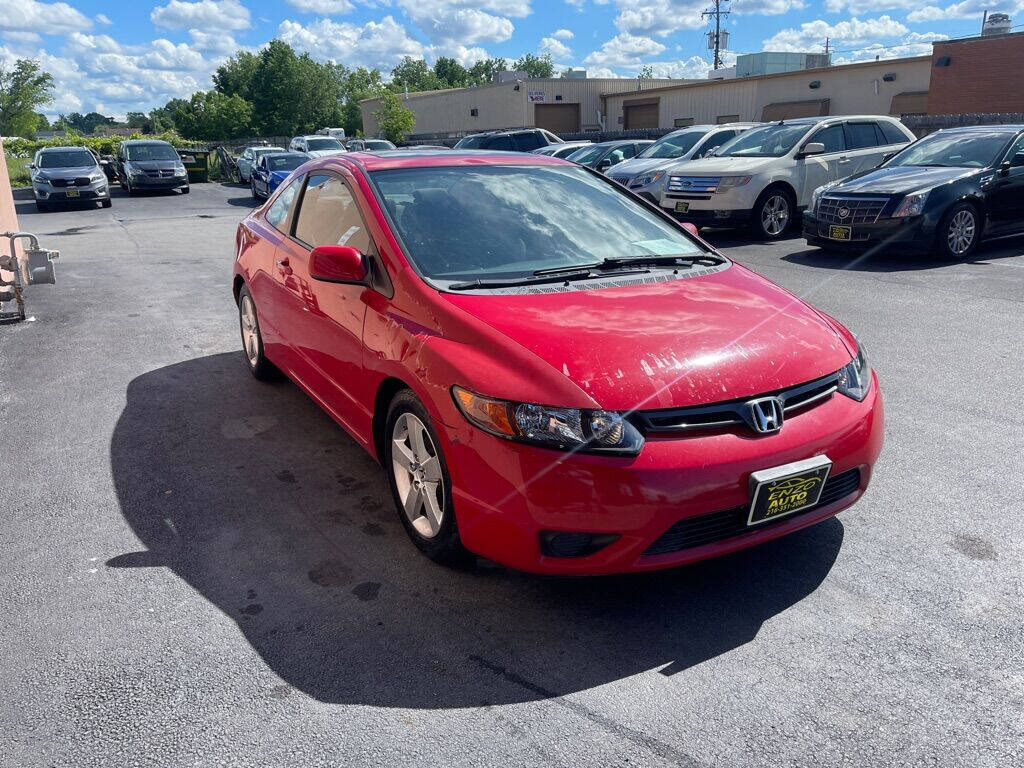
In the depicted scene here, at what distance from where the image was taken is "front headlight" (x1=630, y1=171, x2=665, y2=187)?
552 inches

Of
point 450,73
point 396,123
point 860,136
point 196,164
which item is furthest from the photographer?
point 450,73

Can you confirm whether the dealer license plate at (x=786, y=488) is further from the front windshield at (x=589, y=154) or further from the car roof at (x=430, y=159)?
the front windshield at (x=589, y=154)

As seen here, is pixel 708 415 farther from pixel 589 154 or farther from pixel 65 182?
pixel 65 182

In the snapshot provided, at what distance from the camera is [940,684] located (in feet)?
8.47

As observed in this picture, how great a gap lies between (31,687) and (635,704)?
1928 millimetres

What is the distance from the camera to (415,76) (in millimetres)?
127438

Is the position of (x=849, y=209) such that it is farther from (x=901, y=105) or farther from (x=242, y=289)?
(x=901, y=105)

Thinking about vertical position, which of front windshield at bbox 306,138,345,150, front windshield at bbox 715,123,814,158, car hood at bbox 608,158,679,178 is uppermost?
front windshield at bbox 306,138,345,150

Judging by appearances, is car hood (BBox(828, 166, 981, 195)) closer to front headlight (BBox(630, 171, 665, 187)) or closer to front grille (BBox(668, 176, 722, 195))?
front grille (BBox(668, 176, 722, 195))

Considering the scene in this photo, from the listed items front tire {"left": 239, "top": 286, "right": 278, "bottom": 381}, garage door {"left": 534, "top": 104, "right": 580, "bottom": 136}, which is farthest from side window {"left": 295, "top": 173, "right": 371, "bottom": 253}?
garage door {"left": 534, "top": 104, "right": 580, "bottom": 136}

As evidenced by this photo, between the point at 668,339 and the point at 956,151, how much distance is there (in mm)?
9686

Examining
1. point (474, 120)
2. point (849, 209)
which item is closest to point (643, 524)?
point (849, 209)

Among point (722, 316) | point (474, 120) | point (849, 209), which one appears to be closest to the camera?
point (722, 316)

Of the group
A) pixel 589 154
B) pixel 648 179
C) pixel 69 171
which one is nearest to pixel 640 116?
pixel 589 154
